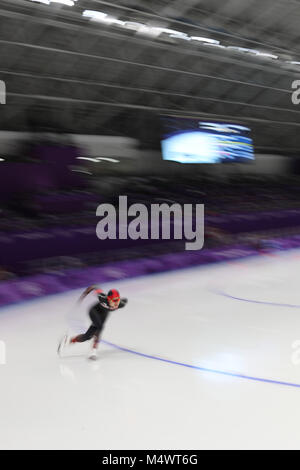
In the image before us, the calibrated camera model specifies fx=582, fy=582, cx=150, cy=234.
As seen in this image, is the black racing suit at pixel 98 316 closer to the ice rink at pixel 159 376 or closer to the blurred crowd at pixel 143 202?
the ice rink at pixel 159 376

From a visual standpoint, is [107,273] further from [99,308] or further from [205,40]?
[205,40]

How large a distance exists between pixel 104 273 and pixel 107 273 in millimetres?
54

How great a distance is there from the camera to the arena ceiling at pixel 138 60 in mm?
11422

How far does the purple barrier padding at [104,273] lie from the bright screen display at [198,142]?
431 cm

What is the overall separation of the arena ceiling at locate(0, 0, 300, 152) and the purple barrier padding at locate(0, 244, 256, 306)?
4557 millimetres

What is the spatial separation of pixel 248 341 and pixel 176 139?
10.7m

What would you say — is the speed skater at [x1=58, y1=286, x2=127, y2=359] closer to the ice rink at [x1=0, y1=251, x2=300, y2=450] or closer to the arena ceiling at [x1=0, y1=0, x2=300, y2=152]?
the ice rink at [x1=0, y1=251, x2=300, y2=450]

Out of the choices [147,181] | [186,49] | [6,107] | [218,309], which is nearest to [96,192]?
[147,181]

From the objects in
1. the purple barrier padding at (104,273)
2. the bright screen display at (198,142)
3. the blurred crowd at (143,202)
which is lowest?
the purple barrier padding at (104,273)

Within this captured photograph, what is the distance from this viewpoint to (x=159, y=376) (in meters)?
4.44

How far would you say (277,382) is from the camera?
427 cm

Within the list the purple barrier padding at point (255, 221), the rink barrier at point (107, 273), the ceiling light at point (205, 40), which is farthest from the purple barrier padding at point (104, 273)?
the ceiling light at point (205, 40)

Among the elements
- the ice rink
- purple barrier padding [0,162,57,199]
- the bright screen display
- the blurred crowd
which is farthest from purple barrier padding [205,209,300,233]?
the ice rink

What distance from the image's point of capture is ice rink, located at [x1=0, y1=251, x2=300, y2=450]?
3.35 metres
